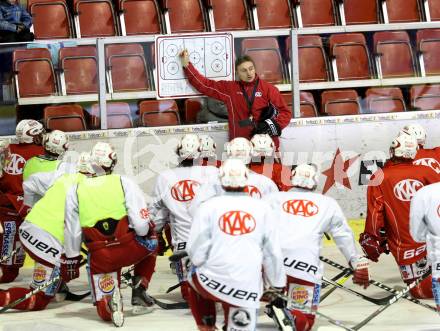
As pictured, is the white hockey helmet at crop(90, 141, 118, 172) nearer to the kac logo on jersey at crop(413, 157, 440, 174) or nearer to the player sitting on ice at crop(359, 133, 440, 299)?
the player sitting on ice at crop(359, 133, 440, 299)

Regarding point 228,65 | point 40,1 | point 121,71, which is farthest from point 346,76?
point 40,1

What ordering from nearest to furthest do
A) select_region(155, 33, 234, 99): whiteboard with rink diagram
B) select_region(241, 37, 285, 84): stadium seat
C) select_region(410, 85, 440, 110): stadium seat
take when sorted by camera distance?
select_region(155, 33, 234, 99): whiteboard with rink diagram → select_region(241, 37, 285, 84): stadium seat → select_region(410, 85, 440, 110): stadium seat

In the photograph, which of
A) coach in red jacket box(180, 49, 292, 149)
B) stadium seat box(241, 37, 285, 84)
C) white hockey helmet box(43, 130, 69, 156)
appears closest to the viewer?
white hockey helmet box(43, 130, 69, 156)

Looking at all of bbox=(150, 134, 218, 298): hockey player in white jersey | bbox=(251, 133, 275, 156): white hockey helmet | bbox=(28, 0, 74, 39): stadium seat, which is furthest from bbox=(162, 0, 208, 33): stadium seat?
bbox=(150, 134, 218, 298): hockey player in white jersey

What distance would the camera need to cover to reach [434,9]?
1352cm

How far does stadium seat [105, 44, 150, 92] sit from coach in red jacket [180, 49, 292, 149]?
851 mm

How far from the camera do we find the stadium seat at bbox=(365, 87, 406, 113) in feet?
39.6

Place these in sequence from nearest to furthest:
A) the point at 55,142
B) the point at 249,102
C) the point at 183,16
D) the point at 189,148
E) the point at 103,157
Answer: the point at 103,157 → the point at 189,148 → the point at 55,142 → the point at 249,102 → the point at 183,16

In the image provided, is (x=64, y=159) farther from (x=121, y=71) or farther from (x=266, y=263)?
(x=266, y=263)

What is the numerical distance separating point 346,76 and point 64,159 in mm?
2757

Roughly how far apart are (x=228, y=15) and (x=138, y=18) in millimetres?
883

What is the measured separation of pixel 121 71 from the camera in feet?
38.6

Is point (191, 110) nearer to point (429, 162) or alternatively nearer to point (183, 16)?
point (183, 16)

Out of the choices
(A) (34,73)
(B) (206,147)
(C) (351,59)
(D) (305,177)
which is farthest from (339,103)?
(D) (305,177)
